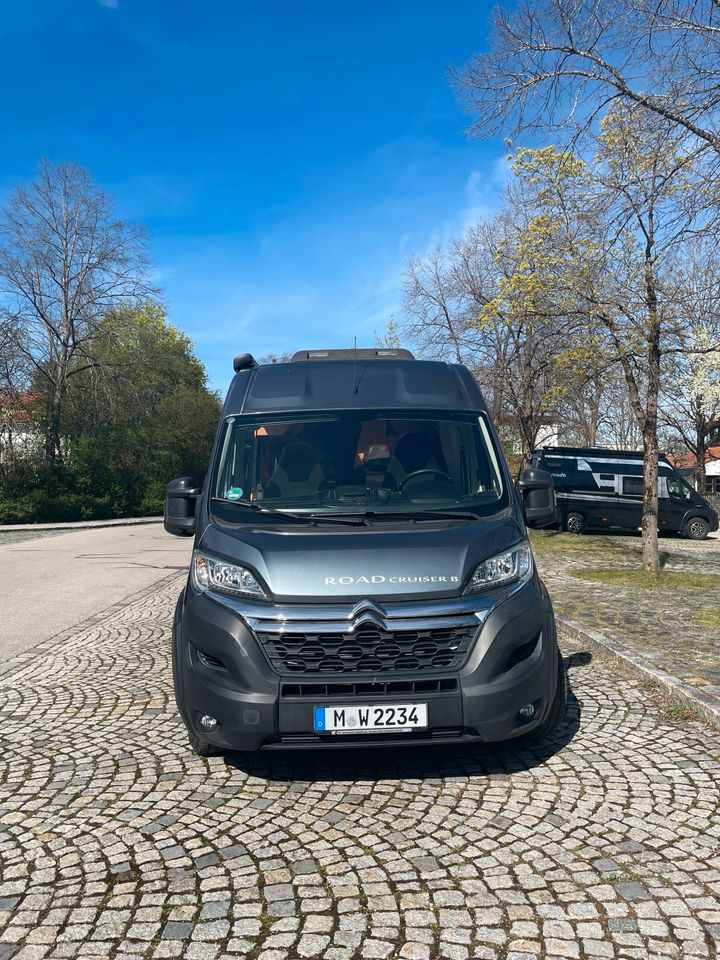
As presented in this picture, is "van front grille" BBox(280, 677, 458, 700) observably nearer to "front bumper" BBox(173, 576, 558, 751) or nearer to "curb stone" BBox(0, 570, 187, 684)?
"front bumper" BBox(173, 576, 558, 751)

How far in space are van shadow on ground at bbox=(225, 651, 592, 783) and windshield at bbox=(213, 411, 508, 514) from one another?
142cm

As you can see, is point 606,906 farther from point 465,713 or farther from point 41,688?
point 41,688

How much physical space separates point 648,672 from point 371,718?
3.03m

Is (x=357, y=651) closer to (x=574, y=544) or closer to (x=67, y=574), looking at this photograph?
(x=67, y=574)

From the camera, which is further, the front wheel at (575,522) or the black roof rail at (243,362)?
the front wheel at (575,522)

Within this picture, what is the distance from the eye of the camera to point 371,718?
12.4 feet

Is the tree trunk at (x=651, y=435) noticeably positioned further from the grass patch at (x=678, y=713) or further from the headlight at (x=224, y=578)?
the headlight at (x=224, y=578)

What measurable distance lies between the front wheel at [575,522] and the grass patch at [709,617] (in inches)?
554

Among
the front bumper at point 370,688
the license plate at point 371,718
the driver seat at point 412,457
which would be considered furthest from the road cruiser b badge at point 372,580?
the driver seat at point 412,457

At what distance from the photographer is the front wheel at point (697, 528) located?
76.1 ft

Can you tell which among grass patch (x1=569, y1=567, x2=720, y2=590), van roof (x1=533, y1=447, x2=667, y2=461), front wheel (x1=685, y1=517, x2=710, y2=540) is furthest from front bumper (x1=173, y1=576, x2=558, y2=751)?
front wheel (x1=685, y1=517, x2=710, y2=540)

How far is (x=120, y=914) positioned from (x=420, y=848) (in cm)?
124

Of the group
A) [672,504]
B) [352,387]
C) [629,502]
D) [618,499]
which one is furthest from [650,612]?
[672,504]

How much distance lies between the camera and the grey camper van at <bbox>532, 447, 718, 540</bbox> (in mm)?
23125
